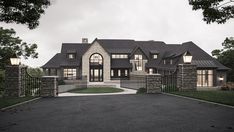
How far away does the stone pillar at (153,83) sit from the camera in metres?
16.7

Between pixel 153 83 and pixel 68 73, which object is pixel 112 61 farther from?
pixel 153 83

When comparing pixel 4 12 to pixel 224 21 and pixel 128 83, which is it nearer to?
pixel 224 21

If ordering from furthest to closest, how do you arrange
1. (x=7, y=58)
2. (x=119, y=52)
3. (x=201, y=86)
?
1. (x=119, y=52)
2. (x=201, y=86)
3. (x=7, y=58)

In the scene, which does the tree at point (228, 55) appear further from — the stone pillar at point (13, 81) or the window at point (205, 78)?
the stone pillar at point (13, 81)

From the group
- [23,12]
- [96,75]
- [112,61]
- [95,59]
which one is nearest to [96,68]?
[96,75]

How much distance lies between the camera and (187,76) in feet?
53.1

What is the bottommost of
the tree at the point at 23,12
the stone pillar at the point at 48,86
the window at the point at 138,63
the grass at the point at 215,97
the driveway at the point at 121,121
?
the driveway at the point at 121,121

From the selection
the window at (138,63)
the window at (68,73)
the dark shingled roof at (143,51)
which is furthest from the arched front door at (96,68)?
the window at (138,63)

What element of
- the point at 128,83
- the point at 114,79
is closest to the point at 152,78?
the point at 128,83

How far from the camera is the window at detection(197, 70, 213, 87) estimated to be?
37.2m

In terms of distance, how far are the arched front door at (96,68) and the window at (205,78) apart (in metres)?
18.3

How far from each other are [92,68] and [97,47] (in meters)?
4.22

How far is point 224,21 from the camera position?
43.5ft

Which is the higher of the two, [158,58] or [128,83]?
[158,58]
